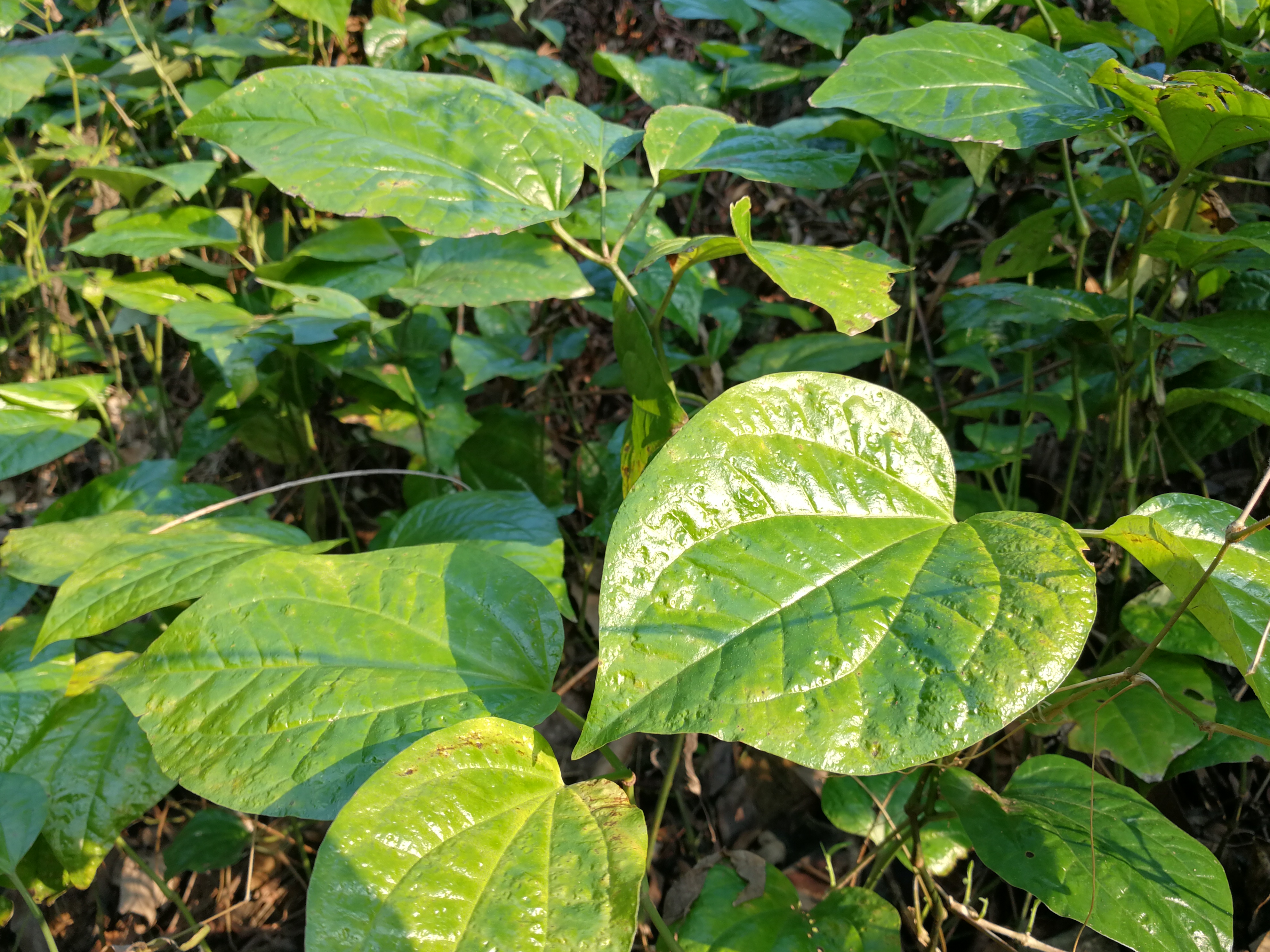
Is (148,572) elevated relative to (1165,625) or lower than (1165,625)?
elevated

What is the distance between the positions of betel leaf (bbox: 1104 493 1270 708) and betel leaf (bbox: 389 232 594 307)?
29.9 inches

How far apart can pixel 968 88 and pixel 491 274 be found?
720 mm

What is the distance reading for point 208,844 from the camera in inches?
53.5

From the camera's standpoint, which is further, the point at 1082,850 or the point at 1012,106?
the point at 1012,106

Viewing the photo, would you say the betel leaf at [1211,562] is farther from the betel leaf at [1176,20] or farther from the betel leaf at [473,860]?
the betel leaf at [1176,20]

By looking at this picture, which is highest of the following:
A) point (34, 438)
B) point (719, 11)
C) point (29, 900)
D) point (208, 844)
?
point (719, 11)

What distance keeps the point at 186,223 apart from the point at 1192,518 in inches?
66.9

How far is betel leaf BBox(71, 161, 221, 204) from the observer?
4.89 ft

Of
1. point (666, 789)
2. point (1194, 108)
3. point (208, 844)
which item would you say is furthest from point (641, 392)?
point (208, 844)

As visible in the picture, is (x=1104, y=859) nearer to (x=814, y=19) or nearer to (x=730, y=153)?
(x=730, y=153)

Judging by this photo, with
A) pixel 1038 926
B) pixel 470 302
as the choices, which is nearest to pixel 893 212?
pixel 470 302

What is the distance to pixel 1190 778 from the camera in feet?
3.94

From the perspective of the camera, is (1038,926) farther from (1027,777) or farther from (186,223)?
(186,223)

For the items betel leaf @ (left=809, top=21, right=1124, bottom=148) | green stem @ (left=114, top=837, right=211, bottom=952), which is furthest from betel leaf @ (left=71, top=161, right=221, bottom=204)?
betel leaf @ (left=809, top=21, right=1124, bottom=148)
